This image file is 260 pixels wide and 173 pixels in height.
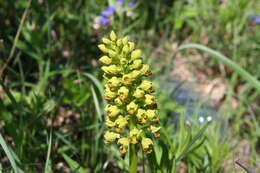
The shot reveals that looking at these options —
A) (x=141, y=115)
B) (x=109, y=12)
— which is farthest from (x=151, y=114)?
(x=109, y=12)

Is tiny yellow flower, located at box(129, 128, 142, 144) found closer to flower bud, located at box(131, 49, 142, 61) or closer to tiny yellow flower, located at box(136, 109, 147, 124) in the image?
tiny yellow flower, located at box(136, 109, 147, 124)

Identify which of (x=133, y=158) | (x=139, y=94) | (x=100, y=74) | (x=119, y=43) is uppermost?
(x=100, y=74)

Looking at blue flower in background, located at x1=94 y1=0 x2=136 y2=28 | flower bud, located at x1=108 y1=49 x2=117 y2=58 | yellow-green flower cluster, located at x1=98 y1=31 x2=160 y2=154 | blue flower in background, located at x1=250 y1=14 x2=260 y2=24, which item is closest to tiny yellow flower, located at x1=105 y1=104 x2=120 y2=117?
yellow-green flower cluster, located at x1=98 y1=31 x2=160 y2=154

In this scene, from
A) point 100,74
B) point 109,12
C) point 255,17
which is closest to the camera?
point 100,74

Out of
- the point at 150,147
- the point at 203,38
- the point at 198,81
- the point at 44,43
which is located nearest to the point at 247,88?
the point at 198,81

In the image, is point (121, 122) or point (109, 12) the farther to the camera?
point (109, 12)

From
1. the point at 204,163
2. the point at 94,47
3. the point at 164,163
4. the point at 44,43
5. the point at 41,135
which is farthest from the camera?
the point at 94,47

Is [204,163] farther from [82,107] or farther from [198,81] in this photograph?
[198,81]

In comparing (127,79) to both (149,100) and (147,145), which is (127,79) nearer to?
(149,100)
